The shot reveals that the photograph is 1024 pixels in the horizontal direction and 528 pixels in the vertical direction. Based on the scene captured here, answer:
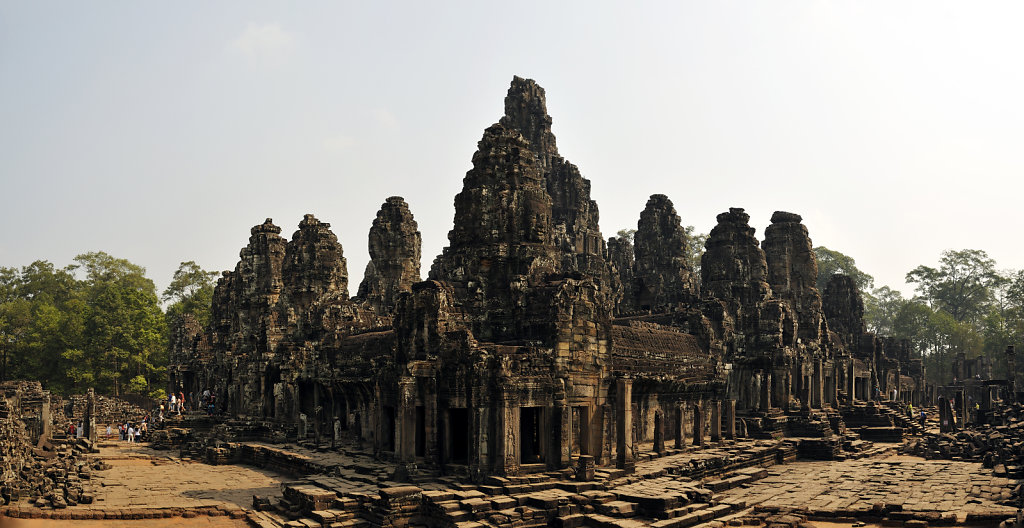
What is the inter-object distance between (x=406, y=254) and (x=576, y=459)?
20501 millimetres

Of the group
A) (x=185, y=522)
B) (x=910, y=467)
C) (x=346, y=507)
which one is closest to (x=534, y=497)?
(x=346, y=507)

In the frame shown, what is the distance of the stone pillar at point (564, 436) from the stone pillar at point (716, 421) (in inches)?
415

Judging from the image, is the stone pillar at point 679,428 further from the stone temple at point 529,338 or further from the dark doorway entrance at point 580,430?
the dark doorway entrance at point 580,430

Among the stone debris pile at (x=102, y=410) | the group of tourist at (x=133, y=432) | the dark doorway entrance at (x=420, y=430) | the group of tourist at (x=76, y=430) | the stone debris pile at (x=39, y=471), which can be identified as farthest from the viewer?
the stone debris pile at (x=102, y=410)

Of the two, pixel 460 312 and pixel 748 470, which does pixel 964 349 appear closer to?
pixel 748 470

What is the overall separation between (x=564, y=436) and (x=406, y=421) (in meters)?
3.82

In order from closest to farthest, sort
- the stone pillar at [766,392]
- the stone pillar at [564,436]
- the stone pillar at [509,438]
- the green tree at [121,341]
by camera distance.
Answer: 1. the stone pillar at [509,438]
2. the stone pillar at [564,436]
3. the stone pillar at [766,392]
4. the green tree at [121,341]

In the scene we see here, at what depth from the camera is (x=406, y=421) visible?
18.9 meters

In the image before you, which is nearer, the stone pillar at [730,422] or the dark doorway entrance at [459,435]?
the dark doorway entrance at [459,435]

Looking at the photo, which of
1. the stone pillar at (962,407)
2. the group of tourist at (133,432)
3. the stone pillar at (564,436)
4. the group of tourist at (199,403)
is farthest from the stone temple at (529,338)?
the group of tourist at (133,432)

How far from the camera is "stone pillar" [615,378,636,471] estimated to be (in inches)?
786

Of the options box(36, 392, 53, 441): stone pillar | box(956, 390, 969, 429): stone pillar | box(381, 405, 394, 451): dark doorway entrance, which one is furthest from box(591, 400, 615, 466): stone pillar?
box(956, 390, 969, 429): stone pillar

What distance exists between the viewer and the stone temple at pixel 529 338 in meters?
18.9

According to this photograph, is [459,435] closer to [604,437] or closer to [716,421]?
[604,437]
